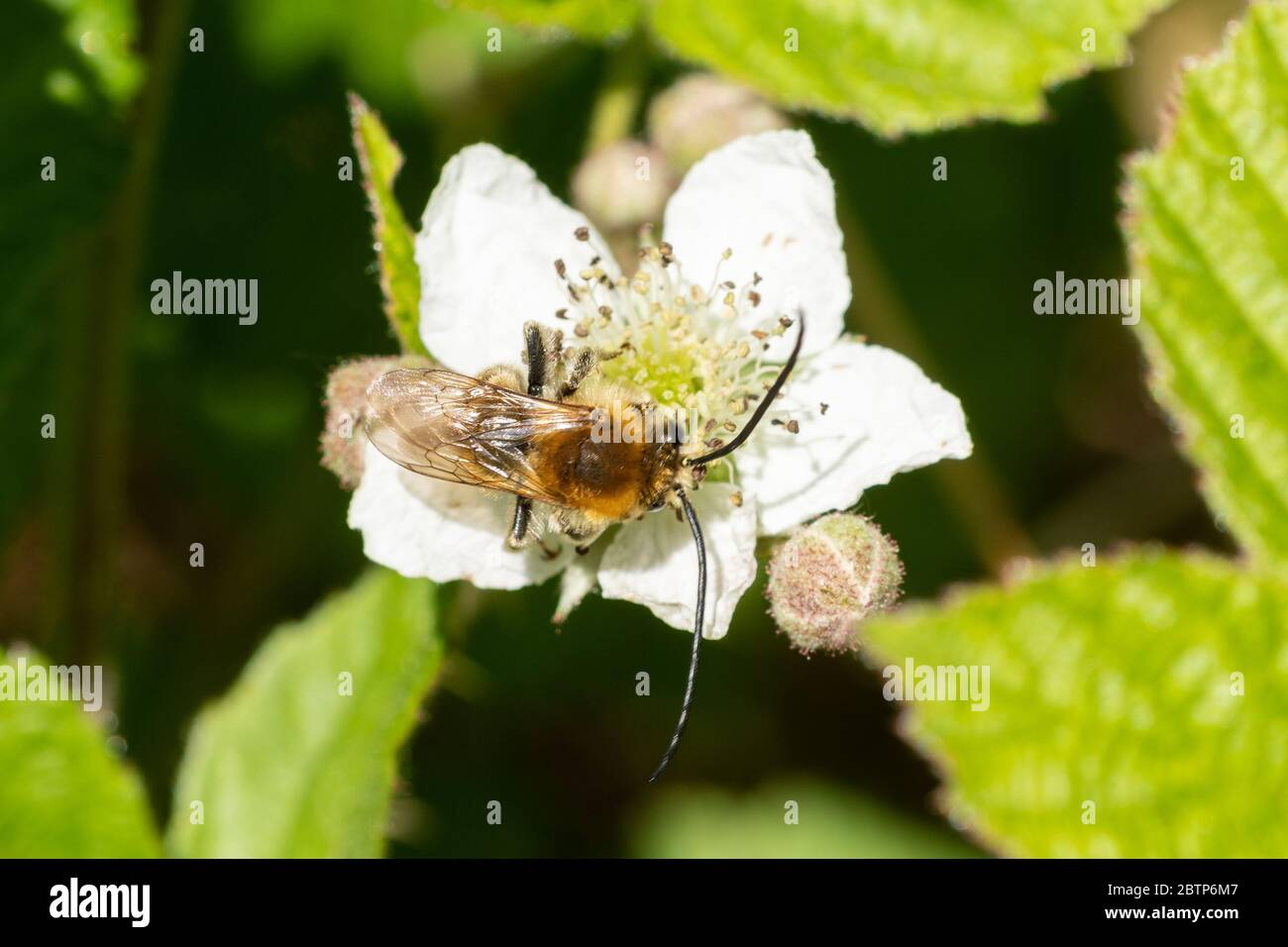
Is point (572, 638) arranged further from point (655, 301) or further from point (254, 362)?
point (655, 301)

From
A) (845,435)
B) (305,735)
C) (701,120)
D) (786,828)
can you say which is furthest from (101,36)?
(786,828)

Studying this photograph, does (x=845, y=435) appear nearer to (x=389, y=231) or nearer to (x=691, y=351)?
(x=691, y=351)

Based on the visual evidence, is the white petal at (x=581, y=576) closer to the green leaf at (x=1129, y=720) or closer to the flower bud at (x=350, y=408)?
the flower bud at (x=350, y=408)

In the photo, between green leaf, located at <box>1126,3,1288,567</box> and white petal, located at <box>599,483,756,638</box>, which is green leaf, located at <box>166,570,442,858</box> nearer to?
white petal, located at <box>599,483,756,638</box>

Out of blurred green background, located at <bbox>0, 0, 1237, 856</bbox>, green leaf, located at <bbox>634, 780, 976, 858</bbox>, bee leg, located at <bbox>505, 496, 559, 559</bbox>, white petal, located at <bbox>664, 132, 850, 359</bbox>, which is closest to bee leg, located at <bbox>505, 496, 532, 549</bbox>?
bee leg, located at <bbox>505, 496, 559, 559</bbox>
